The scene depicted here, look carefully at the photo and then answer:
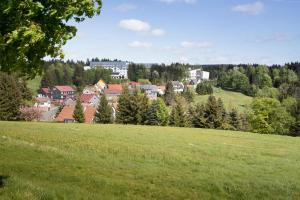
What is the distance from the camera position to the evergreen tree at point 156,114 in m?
87.1

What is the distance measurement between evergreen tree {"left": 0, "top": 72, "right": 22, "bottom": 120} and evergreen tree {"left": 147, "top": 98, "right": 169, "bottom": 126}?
93.0 ft

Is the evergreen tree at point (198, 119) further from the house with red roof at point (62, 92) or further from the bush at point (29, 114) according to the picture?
the house with red roof at point (62, 92)

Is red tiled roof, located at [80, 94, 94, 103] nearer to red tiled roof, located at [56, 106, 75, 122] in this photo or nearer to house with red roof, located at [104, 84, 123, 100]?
house with red roof, located at [104, 84, 123, 100]

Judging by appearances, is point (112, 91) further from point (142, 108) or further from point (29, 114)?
point (142, 108)

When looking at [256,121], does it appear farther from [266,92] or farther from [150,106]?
[266,92]

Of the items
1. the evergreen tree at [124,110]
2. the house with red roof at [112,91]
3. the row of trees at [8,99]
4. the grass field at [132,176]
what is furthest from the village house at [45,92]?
the grass field at [132,176]

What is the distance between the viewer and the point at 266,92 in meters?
168

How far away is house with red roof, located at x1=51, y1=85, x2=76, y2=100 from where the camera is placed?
189375mm

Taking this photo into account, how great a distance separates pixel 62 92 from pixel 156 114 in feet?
363

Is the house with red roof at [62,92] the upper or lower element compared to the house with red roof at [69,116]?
upper

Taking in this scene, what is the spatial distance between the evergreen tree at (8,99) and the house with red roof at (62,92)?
4398 inches

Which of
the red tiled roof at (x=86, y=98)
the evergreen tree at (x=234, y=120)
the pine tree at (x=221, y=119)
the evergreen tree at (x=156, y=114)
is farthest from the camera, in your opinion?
the red tiled roof at (x=86, y=98)

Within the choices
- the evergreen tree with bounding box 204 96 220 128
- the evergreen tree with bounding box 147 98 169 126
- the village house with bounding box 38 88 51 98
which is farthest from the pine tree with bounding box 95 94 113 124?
the village house with bounding box 38 88 51 98

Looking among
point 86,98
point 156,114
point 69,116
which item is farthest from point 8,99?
point 86,98
